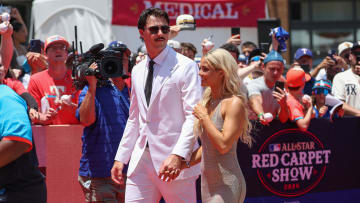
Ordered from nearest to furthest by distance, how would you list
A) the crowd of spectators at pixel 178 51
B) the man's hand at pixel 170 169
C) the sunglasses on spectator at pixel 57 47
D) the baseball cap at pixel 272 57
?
the man's hand at pixel 170 169
the crowd of spectators at pixel 178 51
the sunglasses on spectator at pixel 57 47
the baseball cap at pixel 272 57

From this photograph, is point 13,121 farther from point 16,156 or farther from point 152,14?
point 152,14

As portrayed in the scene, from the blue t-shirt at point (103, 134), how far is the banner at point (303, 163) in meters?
1.87

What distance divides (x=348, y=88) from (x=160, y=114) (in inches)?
172

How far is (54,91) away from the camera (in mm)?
6605

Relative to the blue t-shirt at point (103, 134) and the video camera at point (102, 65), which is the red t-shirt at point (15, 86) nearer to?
the video camera at point (102, 65)

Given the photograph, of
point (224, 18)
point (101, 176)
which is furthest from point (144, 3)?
point (101, 176)

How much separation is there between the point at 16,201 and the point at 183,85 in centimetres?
145

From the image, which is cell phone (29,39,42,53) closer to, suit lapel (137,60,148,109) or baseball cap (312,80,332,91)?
suit lapel (137,60,148,109)

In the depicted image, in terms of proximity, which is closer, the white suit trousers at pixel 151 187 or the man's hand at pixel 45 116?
the white suit trousers at pixel 151 187

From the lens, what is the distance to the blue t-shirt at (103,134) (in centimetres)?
566

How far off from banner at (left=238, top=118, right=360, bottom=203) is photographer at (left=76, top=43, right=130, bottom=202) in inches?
73.8

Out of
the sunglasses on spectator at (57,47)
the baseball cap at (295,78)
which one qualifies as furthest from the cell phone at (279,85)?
the sunglasses on spectator at (57,47)

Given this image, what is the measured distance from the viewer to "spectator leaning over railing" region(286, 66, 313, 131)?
7.24m

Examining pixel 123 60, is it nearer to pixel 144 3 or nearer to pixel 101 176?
pixel 101 176
